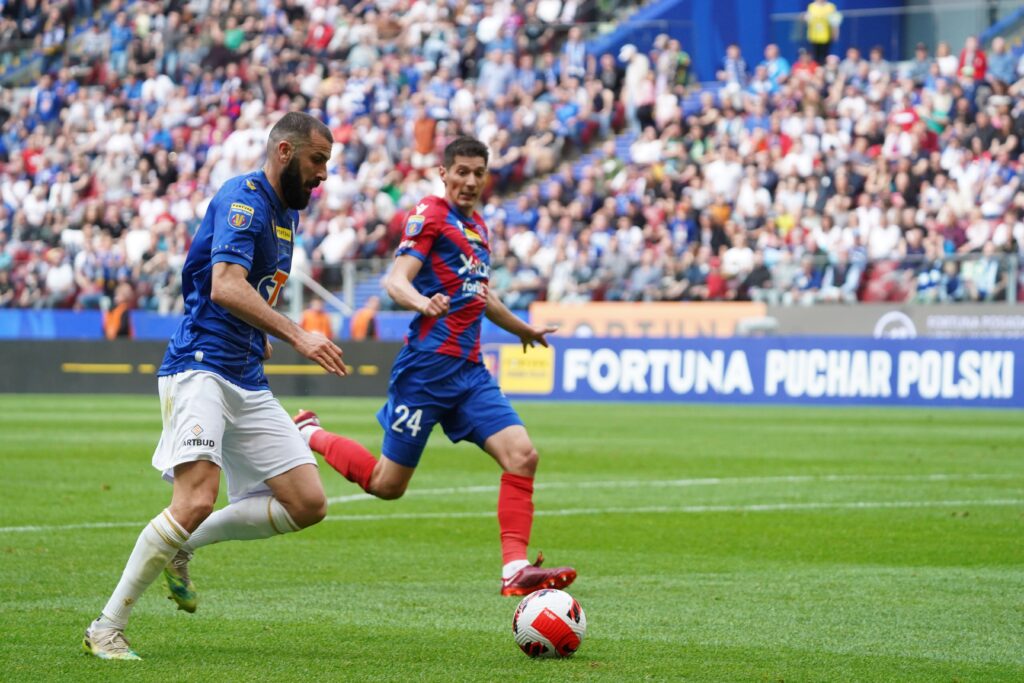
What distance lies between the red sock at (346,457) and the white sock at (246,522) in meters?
1.86

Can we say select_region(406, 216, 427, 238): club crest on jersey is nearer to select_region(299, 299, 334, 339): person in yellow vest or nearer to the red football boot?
the red football boot

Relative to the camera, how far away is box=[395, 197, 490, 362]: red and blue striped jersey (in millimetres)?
8836

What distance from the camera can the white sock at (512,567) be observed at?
8273 millimetres

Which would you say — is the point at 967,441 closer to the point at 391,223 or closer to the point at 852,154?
the point at 852,154

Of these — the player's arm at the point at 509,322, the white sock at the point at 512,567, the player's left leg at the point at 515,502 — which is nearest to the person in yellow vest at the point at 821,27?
the player's arm at the point at 509,322

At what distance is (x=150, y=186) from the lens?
121ft

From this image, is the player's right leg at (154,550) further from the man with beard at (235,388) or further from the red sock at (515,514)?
the red sock at (515,514)

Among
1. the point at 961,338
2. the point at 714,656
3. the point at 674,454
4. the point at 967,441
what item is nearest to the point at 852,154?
the point at 961,338

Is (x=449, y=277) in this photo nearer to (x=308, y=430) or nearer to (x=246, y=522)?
(x=308, y=430)

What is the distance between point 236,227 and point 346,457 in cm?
292

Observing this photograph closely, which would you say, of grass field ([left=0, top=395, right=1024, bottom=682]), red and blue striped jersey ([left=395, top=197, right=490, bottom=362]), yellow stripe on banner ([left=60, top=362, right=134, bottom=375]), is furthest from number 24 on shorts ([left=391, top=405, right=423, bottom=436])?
yellow stripe on banner ([left=60, top=362, right=134, bottom=375])

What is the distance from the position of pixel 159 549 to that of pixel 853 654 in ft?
8.85

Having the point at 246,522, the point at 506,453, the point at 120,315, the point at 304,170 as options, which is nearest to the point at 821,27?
the point at 120,315

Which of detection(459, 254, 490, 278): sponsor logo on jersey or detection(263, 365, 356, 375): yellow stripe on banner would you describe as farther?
detection(263, 365, 356, 375): yellow stripe on banner
